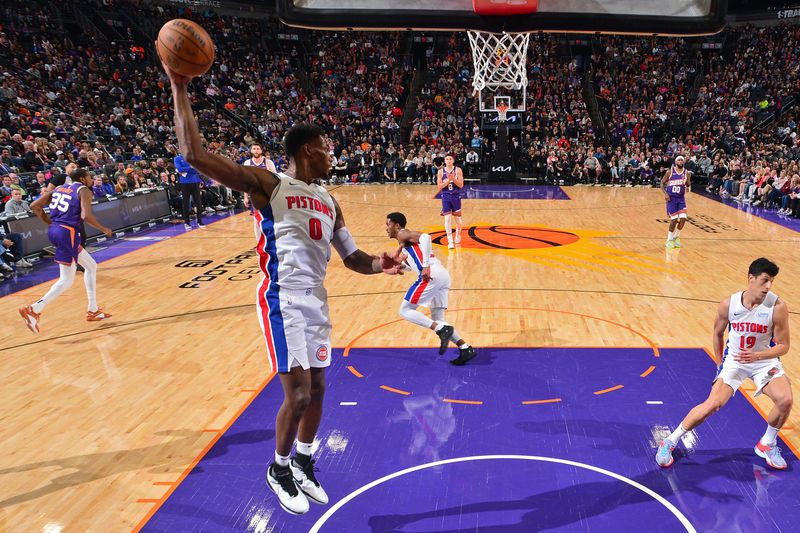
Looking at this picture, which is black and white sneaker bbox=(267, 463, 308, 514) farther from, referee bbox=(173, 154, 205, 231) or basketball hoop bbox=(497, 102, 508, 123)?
basketball hoop bbox=(497, 102, 508, 123)

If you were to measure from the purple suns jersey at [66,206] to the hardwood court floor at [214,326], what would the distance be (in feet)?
4.25

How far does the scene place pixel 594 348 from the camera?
6586mm

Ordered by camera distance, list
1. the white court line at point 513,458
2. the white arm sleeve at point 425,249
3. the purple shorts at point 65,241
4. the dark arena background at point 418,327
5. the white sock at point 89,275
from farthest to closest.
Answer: the white sock at point 89,275 < the purple shorts at point 65,241 < the white arm sleeve at point 425,249 < the dark arena background at point 418,327 < the white court line at point 513,458

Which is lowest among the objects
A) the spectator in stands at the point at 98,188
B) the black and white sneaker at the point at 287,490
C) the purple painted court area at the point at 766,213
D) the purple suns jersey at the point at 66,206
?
the purple painted court area at the point at 766,213

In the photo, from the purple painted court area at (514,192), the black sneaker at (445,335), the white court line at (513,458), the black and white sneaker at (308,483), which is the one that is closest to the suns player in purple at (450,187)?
the black sneaker at (445,335)

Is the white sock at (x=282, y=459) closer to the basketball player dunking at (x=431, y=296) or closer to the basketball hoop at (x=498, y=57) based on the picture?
the basketball player dunking at (x=431, y=296)

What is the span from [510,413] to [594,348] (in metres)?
1.85

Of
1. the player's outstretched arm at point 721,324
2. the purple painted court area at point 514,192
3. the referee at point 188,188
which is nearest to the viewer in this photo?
the player's outstretched arm at point 721,324

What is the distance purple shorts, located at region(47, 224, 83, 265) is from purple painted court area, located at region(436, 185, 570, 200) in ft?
40.1

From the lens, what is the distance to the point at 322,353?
11.0ft

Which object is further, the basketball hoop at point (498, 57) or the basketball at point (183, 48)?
the basketball hoop at point (498, 57)

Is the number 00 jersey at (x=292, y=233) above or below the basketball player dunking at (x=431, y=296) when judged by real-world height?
above

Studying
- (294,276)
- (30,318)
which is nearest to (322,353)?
(294,276)

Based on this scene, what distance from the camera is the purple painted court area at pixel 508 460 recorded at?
12.4 feet
